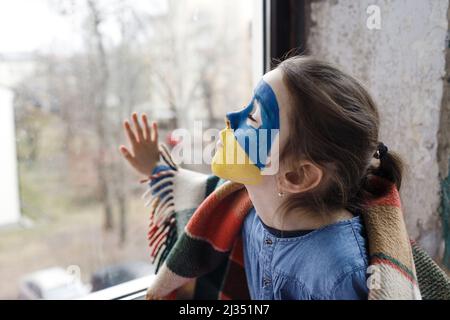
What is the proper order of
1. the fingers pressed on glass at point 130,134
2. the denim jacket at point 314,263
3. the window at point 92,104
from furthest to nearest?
the window at point 92,104
the fingers pressed on glass at point 130,134
the denim jacket at point 314,263

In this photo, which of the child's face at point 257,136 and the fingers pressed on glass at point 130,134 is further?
the fingers pressed on glass at point 130,134

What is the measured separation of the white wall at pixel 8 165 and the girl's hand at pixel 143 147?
0.30 metres

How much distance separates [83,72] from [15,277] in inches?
21.8

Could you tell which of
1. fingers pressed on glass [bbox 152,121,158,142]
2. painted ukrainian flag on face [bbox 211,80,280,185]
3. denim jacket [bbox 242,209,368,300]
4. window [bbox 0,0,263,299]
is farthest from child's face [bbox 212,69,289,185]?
window [bbox 0,0,263,299]

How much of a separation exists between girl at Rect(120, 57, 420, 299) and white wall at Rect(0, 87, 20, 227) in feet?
1.55

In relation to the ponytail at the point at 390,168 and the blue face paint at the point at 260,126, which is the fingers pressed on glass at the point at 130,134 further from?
the ponytail at the point at 390,168

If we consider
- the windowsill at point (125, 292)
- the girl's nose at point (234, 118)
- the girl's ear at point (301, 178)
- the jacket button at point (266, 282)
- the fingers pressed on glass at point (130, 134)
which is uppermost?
the girl's nose at point (234, 118)

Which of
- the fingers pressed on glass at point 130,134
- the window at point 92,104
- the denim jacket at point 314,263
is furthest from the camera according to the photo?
the window at point 92,104

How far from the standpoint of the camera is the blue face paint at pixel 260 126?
58cm

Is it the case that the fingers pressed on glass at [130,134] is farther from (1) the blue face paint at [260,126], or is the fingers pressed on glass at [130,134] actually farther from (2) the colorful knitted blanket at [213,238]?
(1) the blue face paint at [260,126]

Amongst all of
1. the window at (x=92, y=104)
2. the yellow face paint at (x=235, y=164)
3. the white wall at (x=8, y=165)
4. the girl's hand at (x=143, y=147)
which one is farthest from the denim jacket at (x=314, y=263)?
the white wall at (x=8, y=165)

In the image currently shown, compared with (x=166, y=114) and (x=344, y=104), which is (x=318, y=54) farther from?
(x=166, y=114)

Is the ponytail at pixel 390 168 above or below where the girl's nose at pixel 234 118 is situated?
below

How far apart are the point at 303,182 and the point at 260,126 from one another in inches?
4.3
